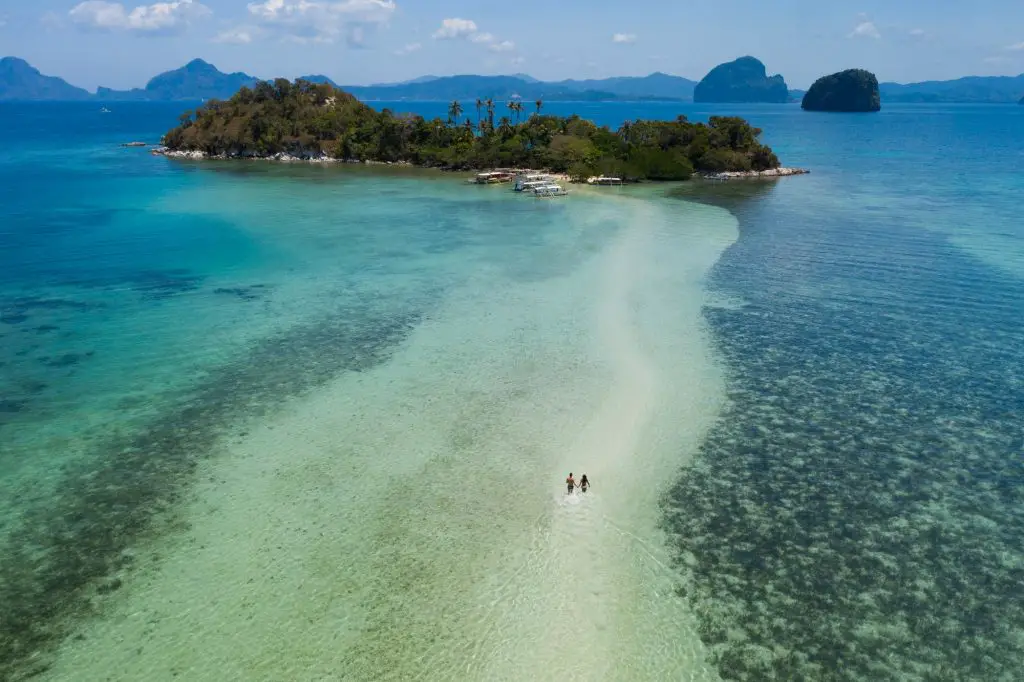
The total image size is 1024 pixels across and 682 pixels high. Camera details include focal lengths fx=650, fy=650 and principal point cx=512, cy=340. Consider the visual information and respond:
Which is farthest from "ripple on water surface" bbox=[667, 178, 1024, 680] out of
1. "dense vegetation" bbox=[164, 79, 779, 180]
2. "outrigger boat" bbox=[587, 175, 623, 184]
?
"dense vegetation" bbox=[164, 79, 779, 180]

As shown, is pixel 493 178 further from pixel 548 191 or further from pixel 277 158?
pixel 277 158

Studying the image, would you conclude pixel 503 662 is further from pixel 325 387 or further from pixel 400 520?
pixel 325 387

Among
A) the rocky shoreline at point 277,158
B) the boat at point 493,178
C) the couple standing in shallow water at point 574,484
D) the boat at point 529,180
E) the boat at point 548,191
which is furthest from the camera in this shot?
the rocky shoreline at point 277,158

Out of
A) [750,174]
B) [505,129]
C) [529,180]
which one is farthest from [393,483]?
[505,129]

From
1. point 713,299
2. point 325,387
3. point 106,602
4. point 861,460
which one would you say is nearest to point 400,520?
point 106,602

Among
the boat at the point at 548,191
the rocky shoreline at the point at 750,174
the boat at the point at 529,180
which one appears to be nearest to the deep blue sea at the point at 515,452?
the boat at the point at 548,191

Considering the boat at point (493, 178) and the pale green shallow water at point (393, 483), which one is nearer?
the pale green shallow water at point (393, 483)

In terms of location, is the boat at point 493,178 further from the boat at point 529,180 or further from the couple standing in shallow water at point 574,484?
the couple standing in shallow water at point 574,484
